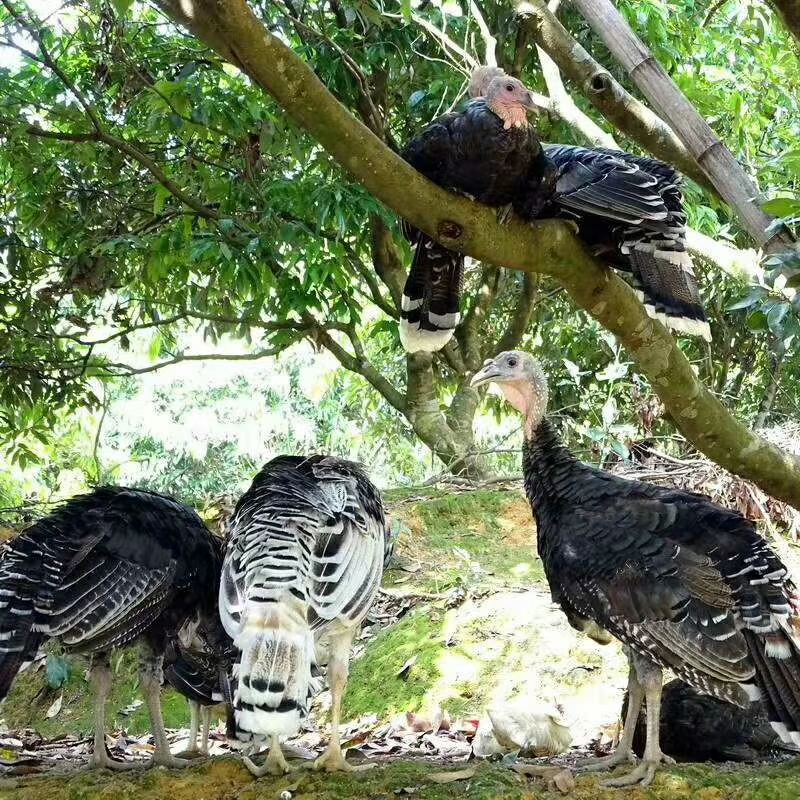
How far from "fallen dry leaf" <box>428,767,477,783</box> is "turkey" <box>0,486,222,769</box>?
111 centimetres

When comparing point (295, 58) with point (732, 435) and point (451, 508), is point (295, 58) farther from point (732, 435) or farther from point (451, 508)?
point (451, 508)

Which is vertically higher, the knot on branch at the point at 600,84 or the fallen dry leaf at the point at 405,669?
the knot on branch at the point at 600,84

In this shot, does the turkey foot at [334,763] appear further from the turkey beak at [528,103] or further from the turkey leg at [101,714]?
the turkey beak at [528,103]

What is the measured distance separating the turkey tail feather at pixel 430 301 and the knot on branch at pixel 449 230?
1.16 metres

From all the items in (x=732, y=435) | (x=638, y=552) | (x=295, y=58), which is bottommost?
(x=638, y=552)

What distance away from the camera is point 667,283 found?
151 inches

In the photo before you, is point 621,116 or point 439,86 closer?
point 621,116

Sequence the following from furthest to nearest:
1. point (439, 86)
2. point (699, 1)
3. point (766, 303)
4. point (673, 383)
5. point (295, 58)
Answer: point (699, 1)
point (439, 86)
point (673, 383)
point (766, 303)
point (295, 58)

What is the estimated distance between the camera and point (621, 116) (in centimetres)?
412

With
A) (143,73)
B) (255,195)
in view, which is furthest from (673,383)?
(143,73)

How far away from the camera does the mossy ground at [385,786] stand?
11.5 feet

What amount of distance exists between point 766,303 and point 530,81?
245 inches

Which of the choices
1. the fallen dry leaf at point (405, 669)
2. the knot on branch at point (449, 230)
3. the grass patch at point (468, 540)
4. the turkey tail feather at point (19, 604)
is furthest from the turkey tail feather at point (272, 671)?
the grass patch at point (468, 540)

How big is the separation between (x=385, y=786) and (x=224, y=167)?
157 inches
